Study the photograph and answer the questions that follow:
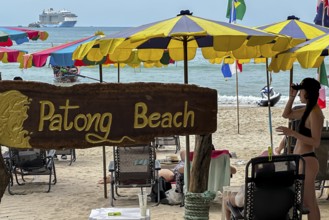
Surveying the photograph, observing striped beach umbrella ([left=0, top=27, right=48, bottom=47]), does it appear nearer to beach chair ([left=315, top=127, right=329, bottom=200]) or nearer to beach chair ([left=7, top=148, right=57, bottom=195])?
beach chair ([left=7, top=148, right=57, bottom=195])

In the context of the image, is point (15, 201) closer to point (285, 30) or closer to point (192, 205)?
point (285, 30)

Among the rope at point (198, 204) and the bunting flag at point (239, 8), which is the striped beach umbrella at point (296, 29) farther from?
the bunting flag at point (239, 8)

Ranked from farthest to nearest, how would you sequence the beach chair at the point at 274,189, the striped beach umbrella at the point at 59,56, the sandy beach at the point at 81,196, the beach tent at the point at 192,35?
the striped beach umbrella at the point at 59,56, the sandy beach at the point at 81,196, the beach tent at the point at 192,35, the beach chair at the point at 274,189

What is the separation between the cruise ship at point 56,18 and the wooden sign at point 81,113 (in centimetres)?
15435

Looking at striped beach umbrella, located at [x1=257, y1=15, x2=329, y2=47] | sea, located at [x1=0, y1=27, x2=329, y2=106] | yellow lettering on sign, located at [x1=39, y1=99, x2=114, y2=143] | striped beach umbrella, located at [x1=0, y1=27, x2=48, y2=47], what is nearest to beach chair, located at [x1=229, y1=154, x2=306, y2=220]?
yellow lettering on sign, located at [x1=39, y1=99, x2=114, y2=143]

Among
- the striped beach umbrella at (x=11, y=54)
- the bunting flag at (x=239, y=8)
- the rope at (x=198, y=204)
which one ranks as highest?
the bunting flag at (x=239, y=8)

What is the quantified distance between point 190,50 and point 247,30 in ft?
9.33

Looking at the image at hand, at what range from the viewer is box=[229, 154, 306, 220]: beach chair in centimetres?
503

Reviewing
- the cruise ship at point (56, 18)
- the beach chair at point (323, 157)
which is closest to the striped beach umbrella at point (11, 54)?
the beach chair at point (323, 157)

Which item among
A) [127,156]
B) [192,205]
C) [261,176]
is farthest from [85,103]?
[127,156]

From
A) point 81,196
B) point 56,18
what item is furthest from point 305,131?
point 56,18

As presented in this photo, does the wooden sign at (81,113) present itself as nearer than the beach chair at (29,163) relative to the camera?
Yes

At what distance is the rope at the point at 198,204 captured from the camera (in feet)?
12.6

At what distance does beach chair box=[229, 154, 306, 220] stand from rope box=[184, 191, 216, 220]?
1.20m
